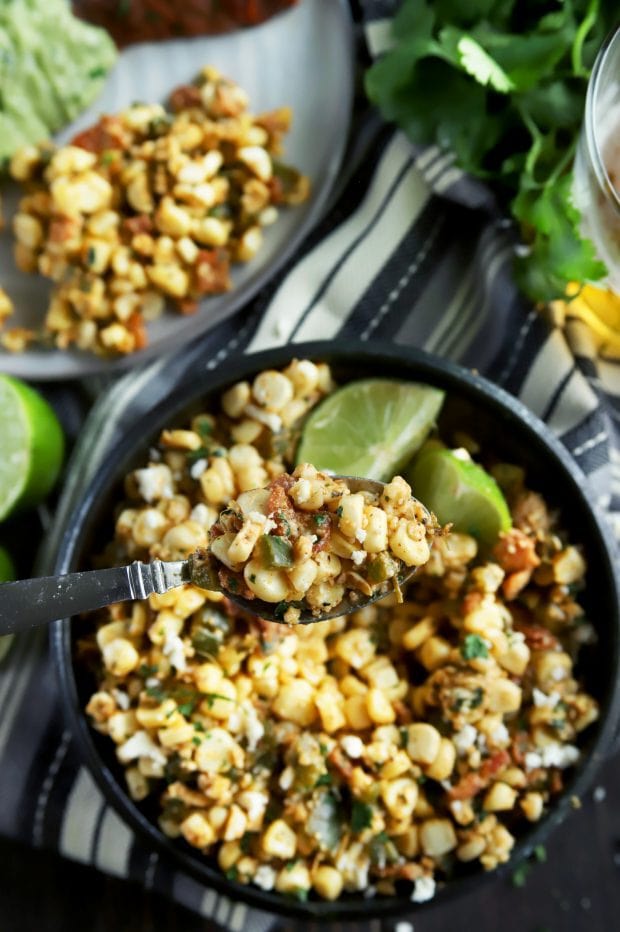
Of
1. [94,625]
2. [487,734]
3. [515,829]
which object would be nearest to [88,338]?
[94,625]

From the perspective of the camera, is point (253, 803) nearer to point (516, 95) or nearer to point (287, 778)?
point (287, 778)

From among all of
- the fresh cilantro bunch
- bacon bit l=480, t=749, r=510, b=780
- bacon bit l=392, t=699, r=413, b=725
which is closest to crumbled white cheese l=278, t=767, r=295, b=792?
bacon bit l=392, t=699, r=413, b=725

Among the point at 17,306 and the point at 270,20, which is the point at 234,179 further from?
the point at 17,306

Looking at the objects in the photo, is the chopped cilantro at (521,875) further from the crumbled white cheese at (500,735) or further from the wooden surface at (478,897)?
the crumbled white cheese at (500,735)

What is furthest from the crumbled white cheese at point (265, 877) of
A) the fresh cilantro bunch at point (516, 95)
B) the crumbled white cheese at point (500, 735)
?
the fresh cilantro bunch at point (516, 95)

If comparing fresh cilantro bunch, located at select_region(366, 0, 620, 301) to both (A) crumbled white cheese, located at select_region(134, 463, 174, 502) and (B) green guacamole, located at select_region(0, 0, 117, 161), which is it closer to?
(B) green guacamole, located at select_region(0, 0, 117, 161)

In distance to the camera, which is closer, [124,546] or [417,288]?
[124,546]
